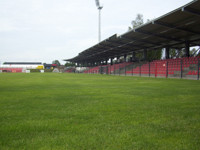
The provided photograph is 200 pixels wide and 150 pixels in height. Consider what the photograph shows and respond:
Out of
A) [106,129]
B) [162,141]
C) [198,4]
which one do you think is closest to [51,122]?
[106,129]

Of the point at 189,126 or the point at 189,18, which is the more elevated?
the point at 189,18

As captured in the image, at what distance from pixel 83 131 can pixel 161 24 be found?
20.6 meters

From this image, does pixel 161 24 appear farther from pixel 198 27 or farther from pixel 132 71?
pixel 132 71

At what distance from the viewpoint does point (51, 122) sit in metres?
3.43

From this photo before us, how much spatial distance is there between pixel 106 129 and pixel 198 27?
24.3 metres

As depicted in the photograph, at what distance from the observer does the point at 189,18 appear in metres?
19.2

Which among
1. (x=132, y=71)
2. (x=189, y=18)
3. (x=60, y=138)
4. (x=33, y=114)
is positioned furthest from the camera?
(x=132, y=71)

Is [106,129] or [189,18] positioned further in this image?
[189,18]

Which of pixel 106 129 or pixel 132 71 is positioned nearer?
pixel 106 129

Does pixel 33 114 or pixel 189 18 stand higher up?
pixel 189 18

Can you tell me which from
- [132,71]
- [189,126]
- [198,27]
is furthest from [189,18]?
[189,126]

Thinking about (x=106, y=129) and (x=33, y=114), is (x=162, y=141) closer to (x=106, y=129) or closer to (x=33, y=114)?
(x=106, y=129)

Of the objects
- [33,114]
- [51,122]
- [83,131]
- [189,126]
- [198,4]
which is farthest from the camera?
[198,4]

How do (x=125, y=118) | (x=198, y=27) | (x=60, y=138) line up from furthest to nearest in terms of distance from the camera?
(x=198, y=27) < (x=125, y=118) < (x=60, y=138)
